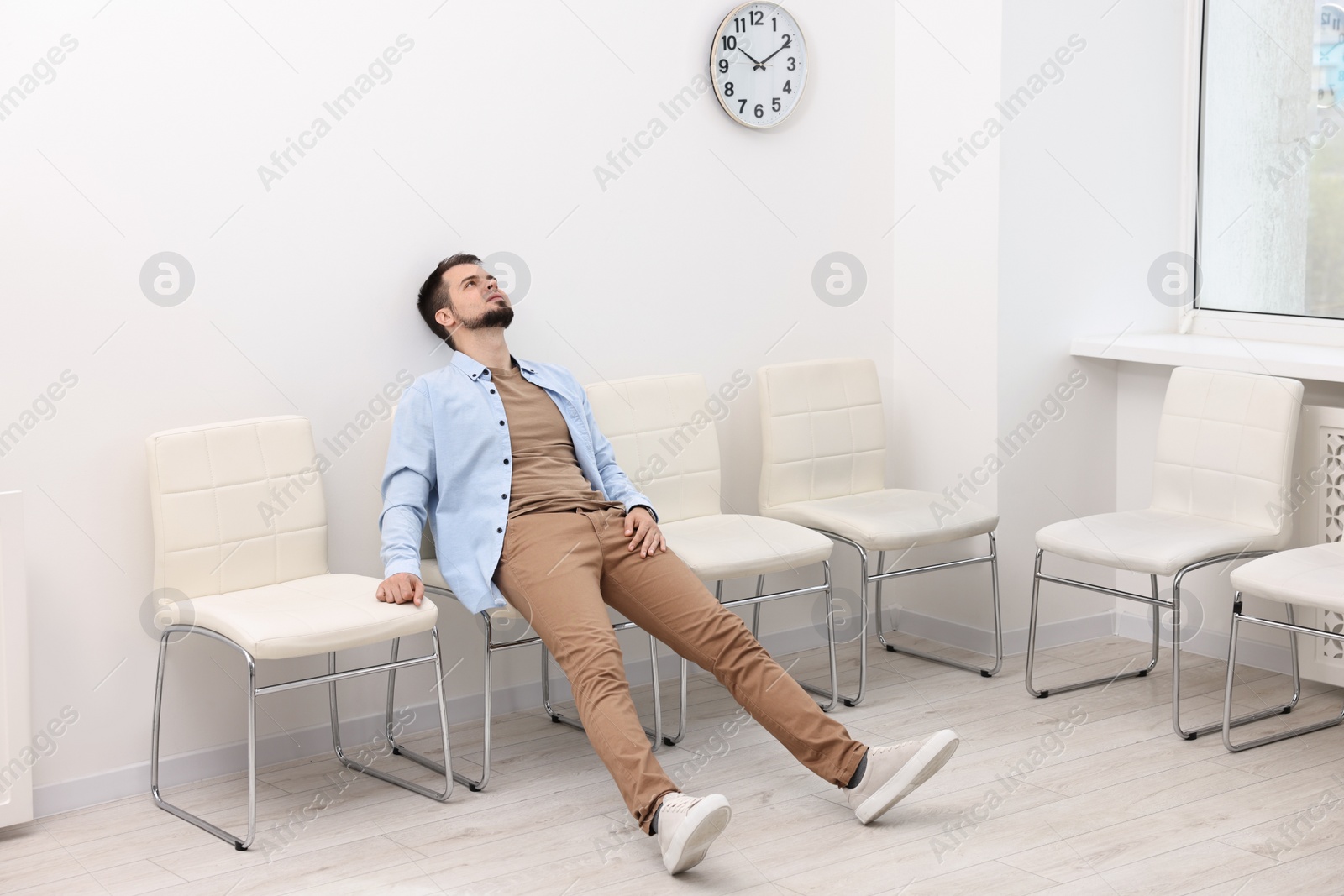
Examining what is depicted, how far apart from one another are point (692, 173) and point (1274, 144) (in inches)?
66.2

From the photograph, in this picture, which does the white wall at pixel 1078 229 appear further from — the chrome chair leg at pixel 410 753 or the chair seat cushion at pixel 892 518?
the chrome chair leg at pixel 410 753

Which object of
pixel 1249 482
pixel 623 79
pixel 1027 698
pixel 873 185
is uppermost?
pixel 623 79

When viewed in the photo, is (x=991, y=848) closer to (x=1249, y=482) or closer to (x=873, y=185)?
(x=1249, y=482)

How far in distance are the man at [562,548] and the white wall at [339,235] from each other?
0.78 feet

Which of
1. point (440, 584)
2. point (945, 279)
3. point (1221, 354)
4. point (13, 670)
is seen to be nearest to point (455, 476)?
point (440, 584)

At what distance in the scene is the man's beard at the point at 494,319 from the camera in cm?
312

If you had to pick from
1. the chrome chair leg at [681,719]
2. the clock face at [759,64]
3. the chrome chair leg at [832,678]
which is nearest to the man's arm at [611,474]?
the chrome chair leg at [681,719]

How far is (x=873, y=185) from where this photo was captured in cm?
403

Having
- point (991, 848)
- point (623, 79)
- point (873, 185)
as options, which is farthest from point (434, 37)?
point (991, 848)

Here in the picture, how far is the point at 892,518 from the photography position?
354cm

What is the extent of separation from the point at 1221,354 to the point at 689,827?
2.14 meters

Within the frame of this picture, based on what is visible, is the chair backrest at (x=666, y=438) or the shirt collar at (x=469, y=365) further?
the chair backrest at (x=666, y=438)

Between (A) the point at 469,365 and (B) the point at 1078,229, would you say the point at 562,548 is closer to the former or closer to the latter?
(A) the point at 469,365

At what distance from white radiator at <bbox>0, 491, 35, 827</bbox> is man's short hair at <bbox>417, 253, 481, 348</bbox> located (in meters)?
1.00
